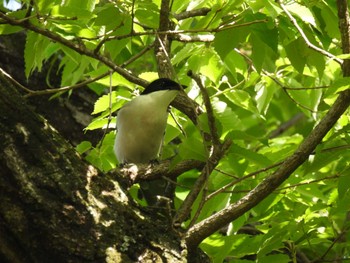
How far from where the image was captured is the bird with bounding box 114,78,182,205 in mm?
4535

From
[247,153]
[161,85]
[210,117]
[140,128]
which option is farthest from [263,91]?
[210,117]

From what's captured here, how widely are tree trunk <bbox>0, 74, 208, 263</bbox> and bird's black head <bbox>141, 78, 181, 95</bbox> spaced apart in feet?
4.48

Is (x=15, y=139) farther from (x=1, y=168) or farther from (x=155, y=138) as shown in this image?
(x=155, y=138)

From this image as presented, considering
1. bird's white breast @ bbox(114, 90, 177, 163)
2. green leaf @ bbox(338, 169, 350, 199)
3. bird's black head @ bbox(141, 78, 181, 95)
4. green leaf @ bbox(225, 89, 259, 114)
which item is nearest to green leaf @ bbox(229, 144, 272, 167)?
green leaf @ bbox(338, 169, 350, 199)

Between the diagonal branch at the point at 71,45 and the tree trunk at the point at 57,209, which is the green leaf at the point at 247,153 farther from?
the diagonal branch at the point at 71,45

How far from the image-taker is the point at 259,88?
13.0 ft

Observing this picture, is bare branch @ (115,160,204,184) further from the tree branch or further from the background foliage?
the tree branch

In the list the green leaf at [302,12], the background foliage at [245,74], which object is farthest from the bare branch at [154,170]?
the green leaf at [302,12]

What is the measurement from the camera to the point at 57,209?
234 centimetres

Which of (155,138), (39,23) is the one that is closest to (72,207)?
(39,23)

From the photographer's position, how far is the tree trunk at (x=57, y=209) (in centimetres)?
229

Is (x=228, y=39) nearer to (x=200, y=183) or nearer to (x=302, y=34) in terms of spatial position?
(x=302, y=34)

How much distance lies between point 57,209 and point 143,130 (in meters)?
2.49

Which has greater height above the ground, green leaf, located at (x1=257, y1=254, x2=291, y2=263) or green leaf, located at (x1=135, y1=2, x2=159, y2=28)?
green leaf, located at (x1=135, y1=2, x2=159, y2=28)
